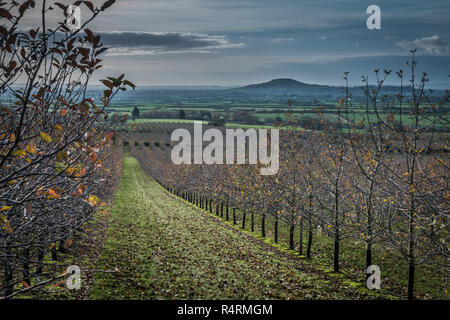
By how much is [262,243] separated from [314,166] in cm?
689

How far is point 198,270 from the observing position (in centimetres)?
1584

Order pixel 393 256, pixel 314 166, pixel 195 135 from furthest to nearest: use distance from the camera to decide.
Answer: pixel 195 135 → pixel 314 166 → pixel 393 256

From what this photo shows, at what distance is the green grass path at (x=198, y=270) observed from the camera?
13039 mm

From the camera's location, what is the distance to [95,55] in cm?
496

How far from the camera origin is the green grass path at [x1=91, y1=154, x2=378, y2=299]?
13.0 metres

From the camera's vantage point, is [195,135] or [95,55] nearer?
[95,55]

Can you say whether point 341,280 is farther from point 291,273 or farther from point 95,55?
point 95,55
